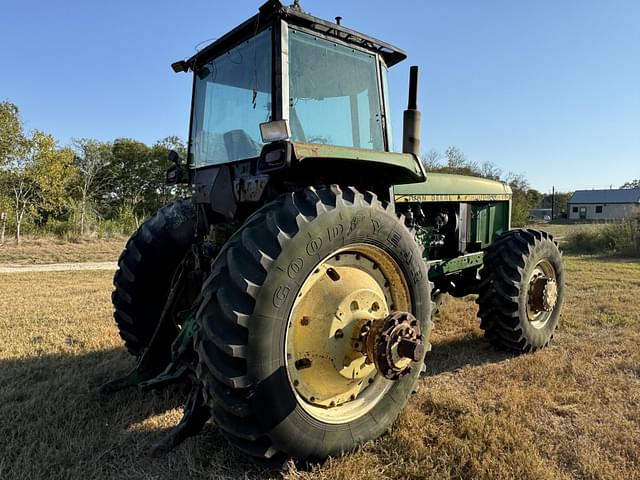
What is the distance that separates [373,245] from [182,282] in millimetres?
1348

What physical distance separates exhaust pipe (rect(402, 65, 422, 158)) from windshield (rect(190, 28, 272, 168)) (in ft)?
3.43

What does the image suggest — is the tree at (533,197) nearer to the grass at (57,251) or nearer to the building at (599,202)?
the building at (599,202)

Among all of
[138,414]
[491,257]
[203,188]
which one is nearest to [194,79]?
[203,188]

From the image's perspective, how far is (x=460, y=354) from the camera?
13.3 feet

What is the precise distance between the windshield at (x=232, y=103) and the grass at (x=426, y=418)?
171 cm

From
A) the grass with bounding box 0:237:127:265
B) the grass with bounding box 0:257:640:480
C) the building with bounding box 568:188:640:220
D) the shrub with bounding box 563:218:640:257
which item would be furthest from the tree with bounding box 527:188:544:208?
the grass with bounding box 0:257:640:480

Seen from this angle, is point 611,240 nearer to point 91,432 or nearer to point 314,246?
point 314,246

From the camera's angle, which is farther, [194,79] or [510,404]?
[194,79]

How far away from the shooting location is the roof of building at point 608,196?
185ft

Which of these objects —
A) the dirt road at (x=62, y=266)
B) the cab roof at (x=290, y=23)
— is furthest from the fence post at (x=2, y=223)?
the cab roof at (x=290, y=23)

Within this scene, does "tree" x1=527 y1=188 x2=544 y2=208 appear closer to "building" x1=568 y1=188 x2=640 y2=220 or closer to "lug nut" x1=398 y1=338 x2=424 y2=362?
"building" x1=568 y1=188 x2=640 y2=220

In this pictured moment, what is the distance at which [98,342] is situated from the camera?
4273 mm

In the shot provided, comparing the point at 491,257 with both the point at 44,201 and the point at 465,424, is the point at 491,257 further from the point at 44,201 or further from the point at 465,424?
the point at 44,201

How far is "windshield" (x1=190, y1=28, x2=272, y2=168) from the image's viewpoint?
2.66 metres
